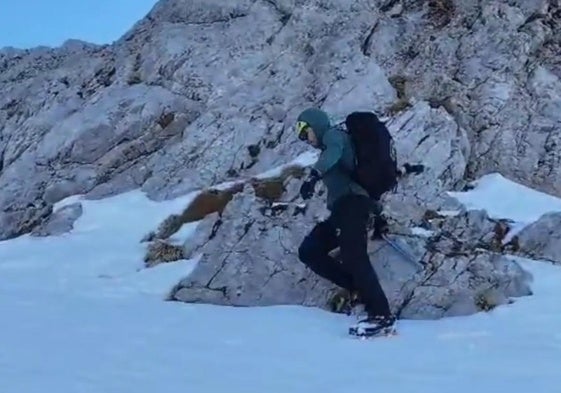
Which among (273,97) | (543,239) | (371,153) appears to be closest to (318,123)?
(371,153)

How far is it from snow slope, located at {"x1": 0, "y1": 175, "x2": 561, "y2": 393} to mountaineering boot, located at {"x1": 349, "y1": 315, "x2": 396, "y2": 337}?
0.49 ft

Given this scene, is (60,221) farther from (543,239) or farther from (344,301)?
(543,239)

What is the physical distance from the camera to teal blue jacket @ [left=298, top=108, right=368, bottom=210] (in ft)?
31.7

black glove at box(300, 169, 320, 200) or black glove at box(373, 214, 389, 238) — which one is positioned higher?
black glove at box(300, 169, 320, 200)

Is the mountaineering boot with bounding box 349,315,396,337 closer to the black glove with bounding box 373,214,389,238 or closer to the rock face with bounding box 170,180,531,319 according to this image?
the rock face with bounding box 170,180,531,319

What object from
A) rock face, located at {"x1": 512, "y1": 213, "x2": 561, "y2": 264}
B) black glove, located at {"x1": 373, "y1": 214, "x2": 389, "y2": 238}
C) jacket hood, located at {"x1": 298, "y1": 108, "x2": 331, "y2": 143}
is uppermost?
jacket hood, located at {"x1": 298, "y1": 108, "x2": 331, "y2": 143}

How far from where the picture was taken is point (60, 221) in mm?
16594

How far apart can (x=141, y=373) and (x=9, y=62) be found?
22811mm

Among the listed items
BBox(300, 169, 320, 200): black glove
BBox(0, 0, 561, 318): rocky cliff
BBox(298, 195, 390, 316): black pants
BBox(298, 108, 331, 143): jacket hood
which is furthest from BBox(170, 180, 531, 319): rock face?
BBox(0, 0, 561, 318): rocky cliff

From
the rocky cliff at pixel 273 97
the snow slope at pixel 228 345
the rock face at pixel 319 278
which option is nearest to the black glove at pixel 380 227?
the rock face at pixel 319 278

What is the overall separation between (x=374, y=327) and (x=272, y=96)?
39.4 ft

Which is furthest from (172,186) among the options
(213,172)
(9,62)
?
(9,62)

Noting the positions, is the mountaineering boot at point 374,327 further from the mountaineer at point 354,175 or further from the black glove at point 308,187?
the black glove at point 308,187

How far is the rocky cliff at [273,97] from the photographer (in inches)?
705
